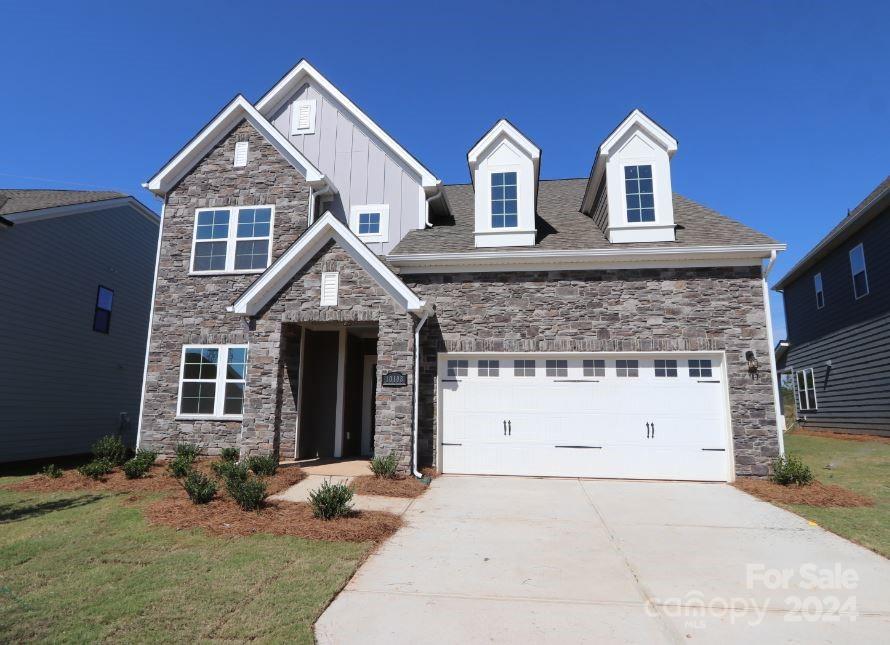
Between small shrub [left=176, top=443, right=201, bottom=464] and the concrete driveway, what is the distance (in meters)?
5.81

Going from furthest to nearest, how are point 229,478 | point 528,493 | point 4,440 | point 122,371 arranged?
1. point 122,371
2. point 4,440
3. point 528,493
4. point 229,478

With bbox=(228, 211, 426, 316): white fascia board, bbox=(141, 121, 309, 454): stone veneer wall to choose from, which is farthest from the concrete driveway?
bbox=(141, 121, 309, 454): stone veneer wall

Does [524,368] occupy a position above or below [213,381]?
above

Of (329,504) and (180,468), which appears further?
(180,468)

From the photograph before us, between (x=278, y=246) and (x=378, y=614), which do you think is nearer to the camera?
(x=378, y=614)

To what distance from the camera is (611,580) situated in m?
4.89

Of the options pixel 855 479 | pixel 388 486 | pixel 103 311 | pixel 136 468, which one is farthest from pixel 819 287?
pixel 103 311

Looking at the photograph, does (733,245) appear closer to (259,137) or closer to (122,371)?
(259,137)

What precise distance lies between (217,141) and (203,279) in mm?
3607

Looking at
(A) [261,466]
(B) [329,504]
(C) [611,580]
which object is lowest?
(C) [611,580]

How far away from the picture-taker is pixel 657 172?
1152cm

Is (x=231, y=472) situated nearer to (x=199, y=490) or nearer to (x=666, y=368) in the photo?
(x=199, y=490)

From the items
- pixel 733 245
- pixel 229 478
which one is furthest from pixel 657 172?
pixel 229 478

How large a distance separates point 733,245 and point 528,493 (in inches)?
259
